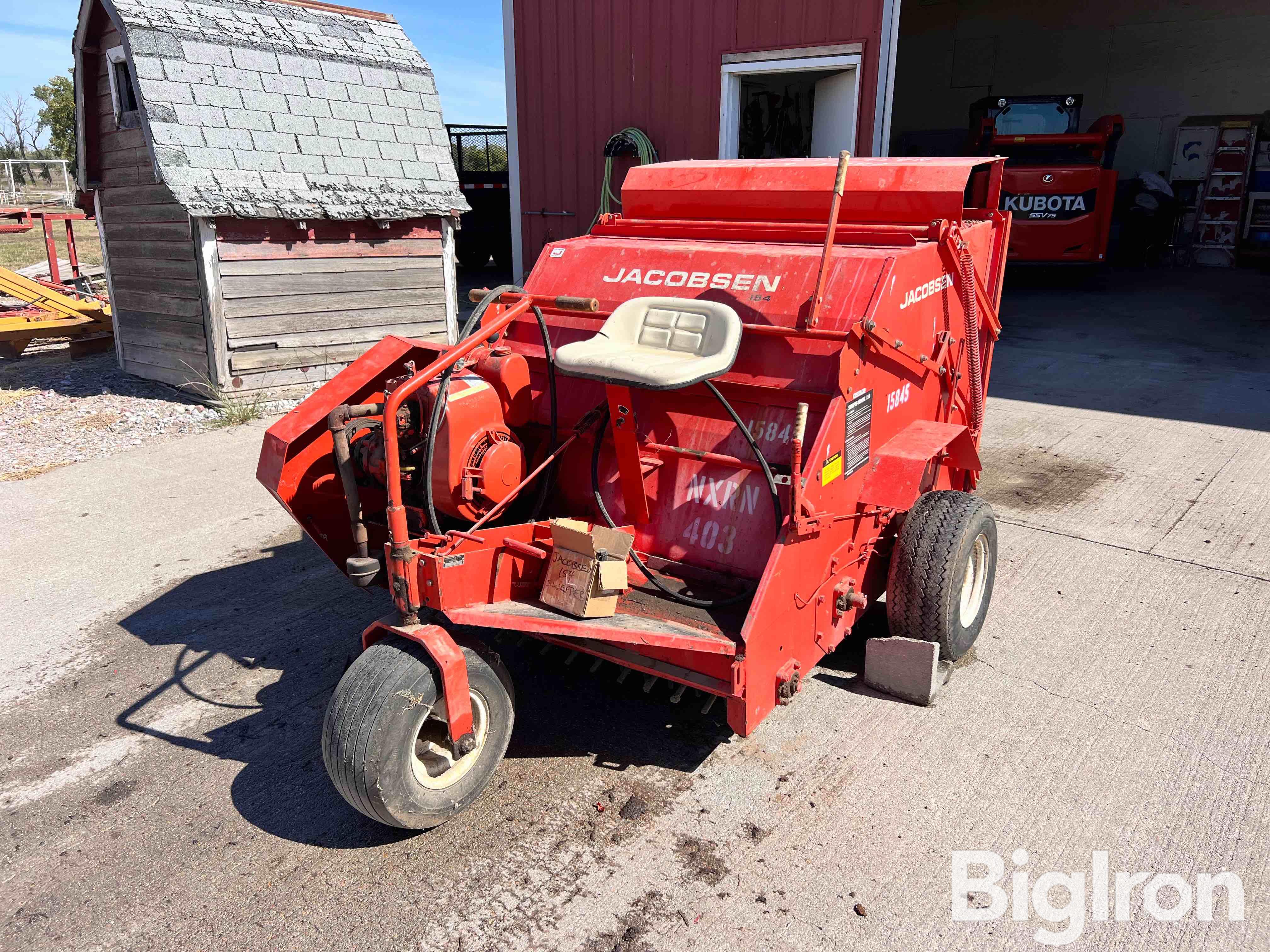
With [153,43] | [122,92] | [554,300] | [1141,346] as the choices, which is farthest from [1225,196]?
A: [554,300]

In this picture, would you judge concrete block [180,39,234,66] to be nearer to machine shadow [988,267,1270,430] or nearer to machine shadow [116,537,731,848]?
machine shadow [116,537,731,848]

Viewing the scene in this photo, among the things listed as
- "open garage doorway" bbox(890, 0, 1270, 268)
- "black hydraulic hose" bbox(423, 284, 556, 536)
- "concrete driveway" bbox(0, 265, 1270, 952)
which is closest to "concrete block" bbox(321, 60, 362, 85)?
"concrete driveway" bbox(0, 265, 1270, 952)

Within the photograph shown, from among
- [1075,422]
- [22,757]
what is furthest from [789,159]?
[1075,422]

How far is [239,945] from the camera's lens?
2.66 m

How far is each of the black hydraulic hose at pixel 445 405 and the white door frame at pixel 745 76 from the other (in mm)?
5494

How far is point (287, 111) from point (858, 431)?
24.1ft

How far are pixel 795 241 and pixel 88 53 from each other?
330 inches

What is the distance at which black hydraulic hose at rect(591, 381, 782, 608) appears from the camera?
334 centimetres

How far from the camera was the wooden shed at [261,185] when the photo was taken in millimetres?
8172

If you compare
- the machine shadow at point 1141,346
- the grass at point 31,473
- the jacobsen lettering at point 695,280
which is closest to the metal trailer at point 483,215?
the machine shadow at point 1141,346

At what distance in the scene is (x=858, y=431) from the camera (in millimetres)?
3525

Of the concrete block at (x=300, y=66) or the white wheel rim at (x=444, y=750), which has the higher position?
the concrete block at (x=300, y=66)

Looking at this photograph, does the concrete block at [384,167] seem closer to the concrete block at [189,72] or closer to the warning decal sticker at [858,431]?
the concrete block at [189,72]

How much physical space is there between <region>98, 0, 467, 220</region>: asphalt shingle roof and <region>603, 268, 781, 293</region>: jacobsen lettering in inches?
213
